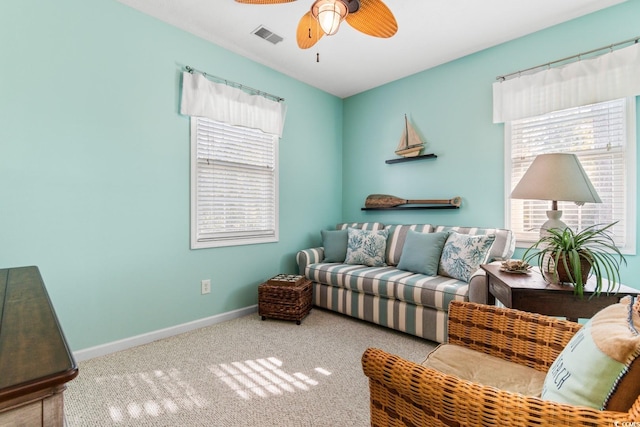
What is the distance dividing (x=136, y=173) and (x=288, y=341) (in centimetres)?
180

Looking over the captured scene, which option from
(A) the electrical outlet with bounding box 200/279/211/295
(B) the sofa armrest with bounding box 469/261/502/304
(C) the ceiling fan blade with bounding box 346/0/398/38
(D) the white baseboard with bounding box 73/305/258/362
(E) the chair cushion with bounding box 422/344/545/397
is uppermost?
(C) the ceiling fan blade with bounding box 346/0/398/38

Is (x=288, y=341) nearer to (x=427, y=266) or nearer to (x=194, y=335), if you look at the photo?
(x=194, y=335)

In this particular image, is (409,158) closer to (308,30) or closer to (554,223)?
(554,223)

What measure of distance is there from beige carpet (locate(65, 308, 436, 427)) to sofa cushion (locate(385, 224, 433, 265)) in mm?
787

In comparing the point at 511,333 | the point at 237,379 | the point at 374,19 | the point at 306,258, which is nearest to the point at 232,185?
the point at 306,258

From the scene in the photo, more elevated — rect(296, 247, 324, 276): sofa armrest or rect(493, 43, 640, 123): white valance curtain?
rect(493, 43, 640, 123): white valance curtain

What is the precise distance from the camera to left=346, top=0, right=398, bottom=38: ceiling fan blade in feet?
5.77

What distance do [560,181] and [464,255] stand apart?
39.2 inches

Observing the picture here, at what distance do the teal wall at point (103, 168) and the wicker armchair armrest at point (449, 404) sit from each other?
2.18 m

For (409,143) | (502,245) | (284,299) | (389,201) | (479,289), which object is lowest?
(284,299)

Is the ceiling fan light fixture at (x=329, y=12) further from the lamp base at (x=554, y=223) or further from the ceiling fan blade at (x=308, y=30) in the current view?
the lamp base at (x=554, y=223)

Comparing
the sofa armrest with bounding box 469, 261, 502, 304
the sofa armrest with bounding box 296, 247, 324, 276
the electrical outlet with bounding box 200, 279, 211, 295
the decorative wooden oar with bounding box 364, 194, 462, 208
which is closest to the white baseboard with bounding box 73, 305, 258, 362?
the electrical outlet with bounding box 200, 279, 211, 295

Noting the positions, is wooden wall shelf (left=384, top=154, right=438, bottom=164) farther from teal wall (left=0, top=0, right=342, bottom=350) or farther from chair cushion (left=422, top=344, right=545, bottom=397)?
chair cushion (left=422, top=344, right=545, bottom=397)

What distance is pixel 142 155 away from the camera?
2449 mm
